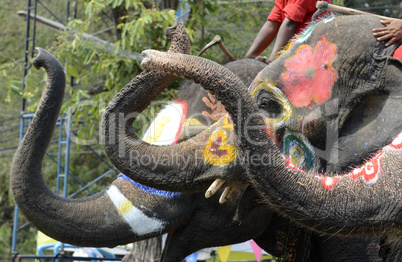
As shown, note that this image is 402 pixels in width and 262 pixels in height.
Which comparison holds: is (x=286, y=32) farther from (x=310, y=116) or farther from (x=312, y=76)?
(x=310, y=116)

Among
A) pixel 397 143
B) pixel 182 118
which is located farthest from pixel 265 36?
pixel 397 143

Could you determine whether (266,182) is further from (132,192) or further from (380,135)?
(132,192)

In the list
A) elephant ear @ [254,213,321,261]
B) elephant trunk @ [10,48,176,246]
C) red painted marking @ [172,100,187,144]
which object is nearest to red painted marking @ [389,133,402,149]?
elephant ear @ [254,213,321,261]

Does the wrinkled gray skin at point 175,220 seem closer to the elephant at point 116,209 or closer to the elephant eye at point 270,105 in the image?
the elephant at point 116,209

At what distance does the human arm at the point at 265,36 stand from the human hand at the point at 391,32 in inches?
32.8

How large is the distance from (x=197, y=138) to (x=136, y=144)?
0.22 meters

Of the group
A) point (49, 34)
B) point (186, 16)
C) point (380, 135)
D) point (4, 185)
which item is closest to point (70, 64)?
point (186, 16)

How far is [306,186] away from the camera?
1572 millimetres

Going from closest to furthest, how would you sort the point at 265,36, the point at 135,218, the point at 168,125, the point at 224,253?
the point at 135,218
the point at 168,125
the point at 265,36
the point at 224,253

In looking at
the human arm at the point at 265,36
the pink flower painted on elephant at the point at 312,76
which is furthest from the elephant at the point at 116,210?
the human arm at the point at 265,36

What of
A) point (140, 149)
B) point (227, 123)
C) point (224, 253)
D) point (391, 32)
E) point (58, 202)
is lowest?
point (224, 253)

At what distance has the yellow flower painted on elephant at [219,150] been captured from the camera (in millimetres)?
1899

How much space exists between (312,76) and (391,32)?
12.3 inches

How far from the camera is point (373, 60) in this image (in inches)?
78.0
